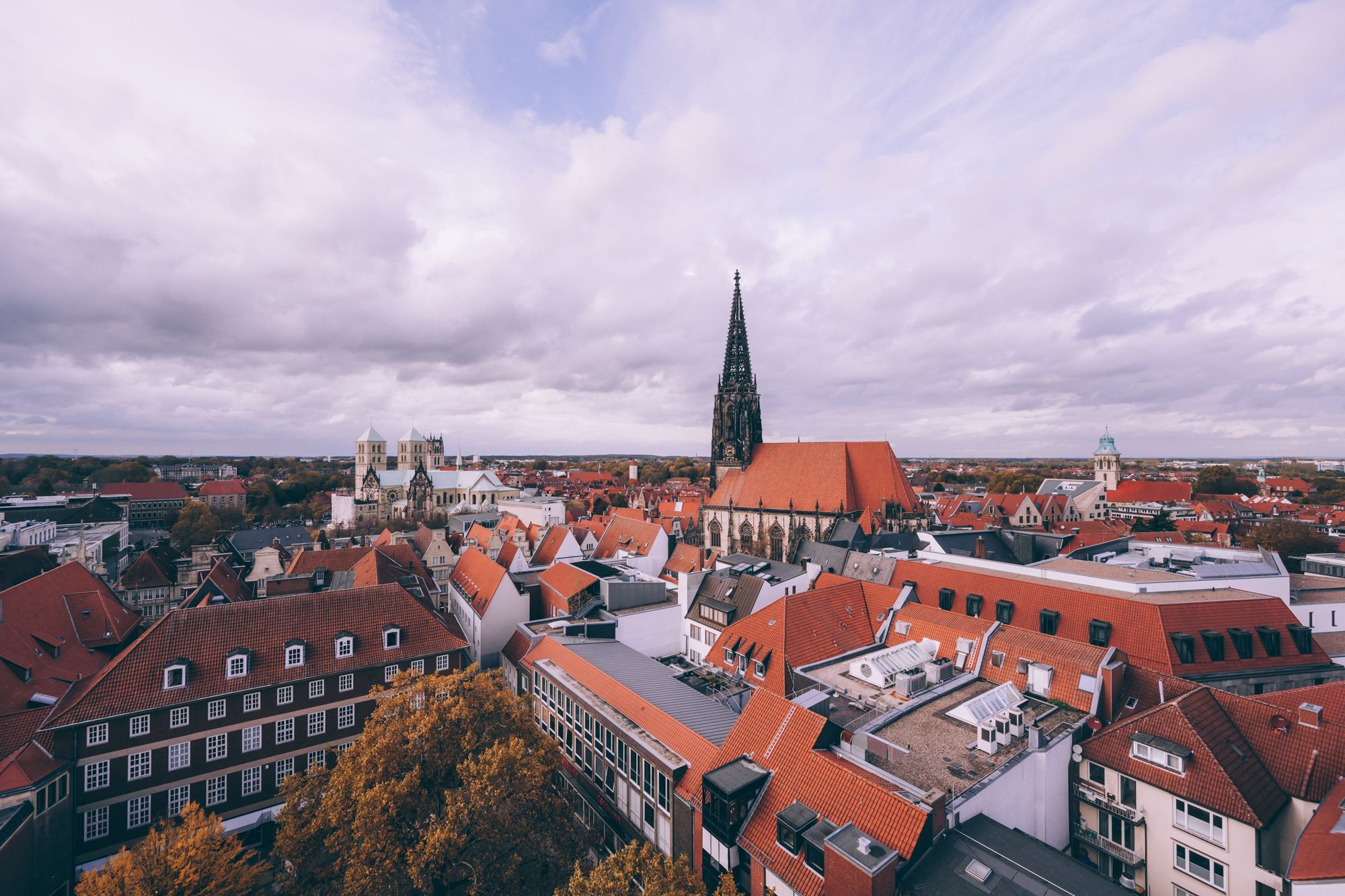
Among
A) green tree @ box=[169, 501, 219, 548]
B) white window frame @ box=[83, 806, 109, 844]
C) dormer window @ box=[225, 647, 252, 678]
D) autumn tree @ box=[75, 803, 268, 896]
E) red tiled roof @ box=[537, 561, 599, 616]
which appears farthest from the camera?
green tree @ box=[169, 501, 219, 548]

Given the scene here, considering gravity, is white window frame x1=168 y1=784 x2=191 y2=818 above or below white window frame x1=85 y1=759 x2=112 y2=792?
below

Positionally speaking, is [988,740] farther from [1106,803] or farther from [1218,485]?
[1218,485]

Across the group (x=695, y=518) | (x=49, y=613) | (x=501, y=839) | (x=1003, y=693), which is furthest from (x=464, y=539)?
(x=1003, y=693)

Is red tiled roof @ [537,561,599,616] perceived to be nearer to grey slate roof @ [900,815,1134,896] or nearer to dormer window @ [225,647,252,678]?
dormer window @ [225,647,252,678]

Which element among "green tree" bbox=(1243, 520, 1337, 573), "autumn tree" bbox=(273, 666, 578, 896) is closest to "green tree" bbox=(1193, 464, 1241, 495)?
"green tree" bbox=(1243, 520, 1337, 573)

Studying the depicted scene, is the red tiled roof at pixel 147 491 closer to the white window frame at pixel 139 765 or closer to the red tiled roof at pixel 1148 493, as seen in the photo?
the white window frame at pixel 139 765

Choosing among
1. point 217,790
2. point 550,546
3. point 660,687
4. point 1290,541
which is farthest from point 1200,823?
point 1290,541
